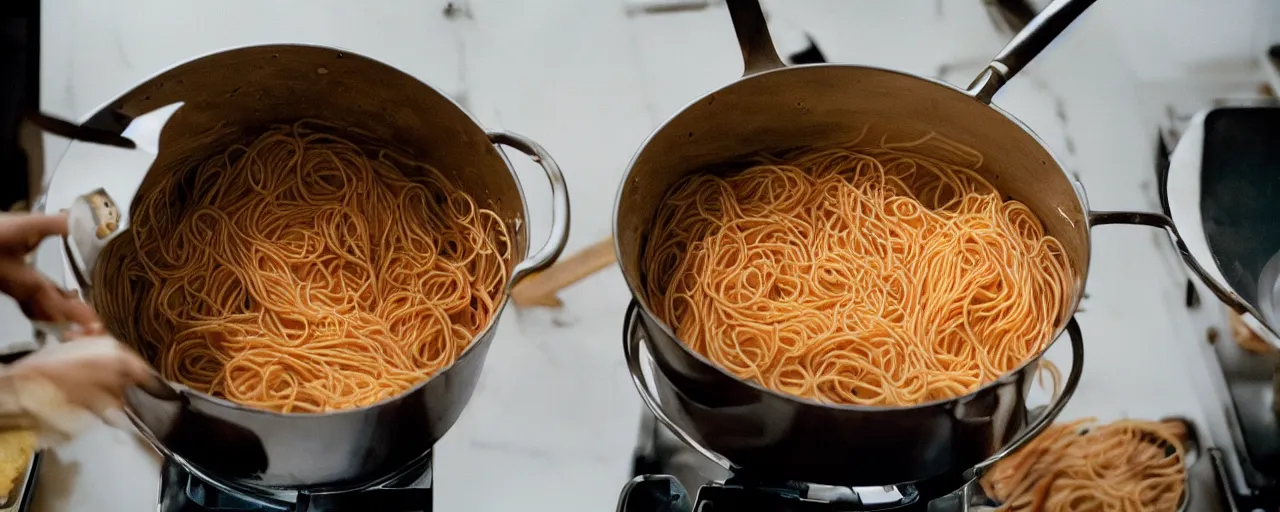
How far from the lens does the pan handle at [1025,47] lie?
0.96 meters

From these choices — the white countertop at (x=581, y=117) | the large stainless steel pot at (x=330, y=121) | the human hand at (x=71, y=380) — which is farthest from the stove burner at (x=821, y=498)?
the human hand at (x=71, y=380)

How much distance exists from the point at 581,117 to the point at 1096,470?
2.25 feet

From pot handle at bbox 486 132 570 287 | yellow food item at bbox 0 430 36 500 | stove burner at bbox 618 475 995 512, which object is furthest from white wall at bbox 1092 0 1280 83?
yellow food item at bbox 0 430 36 500

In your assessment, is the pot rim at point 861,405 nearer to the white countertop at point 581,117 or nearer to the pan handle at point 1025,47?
the pan handle at point 1025,47

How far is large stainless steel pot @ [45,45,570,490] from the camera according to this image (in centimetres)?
76

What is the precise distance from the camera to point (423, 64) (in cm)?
123

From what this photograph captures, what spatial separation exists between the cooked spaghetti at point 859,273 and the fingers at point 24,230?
52 cm

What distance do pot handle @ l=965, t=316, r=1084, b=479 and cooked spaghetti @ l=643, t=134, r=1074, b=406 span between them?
24 millimetres

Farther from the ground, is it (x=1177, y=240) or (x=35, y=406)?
(x=1177, y=240)

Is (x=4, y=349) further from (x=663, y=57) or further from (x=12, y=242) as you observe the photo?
(x=663, y=57)

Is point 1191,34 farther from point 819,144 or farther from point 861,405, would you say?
A: point 861,405

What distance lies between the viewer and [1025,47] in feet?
3.16

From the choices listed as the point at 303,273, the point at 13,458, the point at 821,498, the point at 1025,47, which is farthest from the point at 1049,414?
the point at 13,458

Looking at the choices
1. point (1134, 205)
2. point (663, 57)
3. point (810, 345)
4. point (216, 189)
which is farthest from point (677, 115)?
point (1134, 205)
